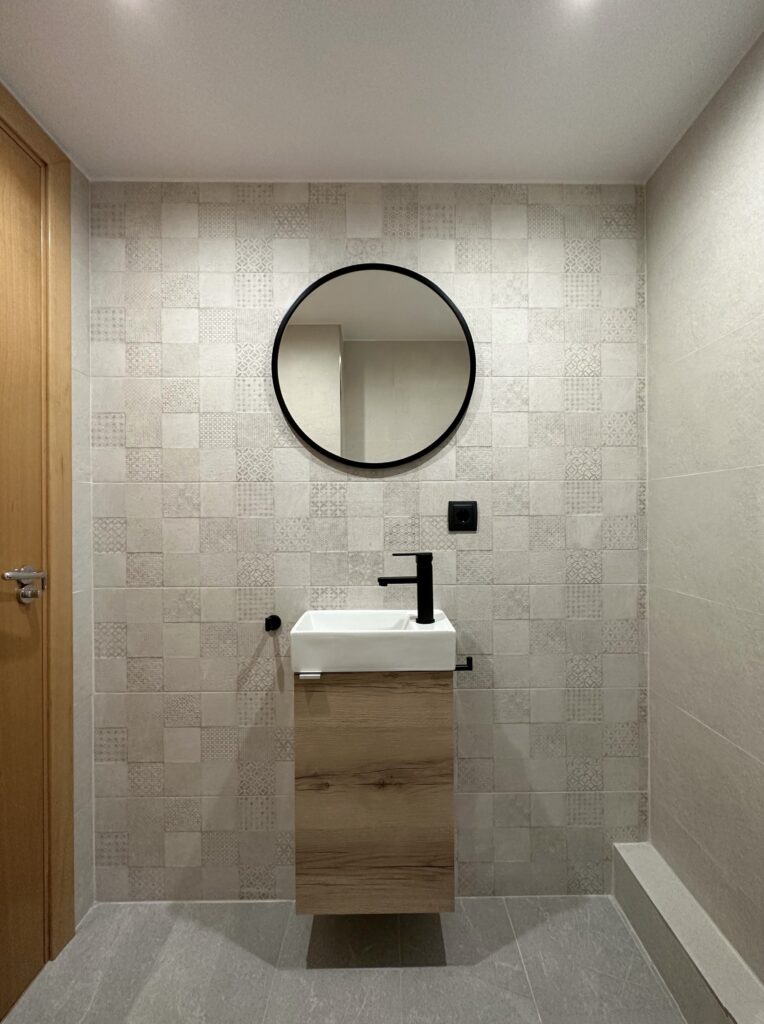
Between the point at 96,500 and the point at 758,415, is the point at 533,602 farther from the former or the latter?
the point at 96,500

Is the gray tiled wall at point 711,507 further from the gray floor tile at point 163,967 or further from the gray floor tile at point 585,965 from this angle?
the gray floor tile at point 163,967

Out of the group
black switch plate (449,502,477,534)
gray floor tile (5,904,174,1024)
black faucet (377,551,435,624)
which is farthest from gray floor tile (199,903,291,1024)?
black switch plate (449,502,477,534)

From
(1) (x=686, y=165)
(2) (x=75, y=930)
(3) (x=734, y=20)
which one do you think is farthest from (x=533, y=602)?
(2) (x=75, y=930)

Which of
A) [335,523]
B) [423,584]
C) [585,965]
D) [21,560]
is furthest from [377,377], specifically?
[585,965]

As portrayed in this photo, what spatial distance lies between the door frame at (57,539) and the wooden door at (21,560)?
2cm

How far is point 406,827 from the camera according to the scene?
167cm

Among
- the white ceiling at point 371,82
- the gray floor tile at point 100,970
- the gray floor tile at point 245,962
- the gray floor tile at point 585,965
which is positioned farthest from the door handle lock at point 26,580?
the gray floor tile at point 585,965

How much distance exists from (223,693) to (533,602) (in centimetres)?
110

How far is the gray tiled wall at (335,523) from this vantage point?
207cm

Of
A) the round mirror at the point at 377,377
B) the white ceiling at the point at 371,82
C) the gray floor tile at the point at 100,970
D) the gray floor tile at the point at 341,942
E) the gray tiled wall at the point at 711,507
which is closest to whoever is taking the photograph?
the white ceiling at the point at 371,82

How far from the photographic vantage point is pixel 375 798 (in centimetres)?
167

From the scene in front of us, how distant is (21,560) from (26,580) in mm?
58

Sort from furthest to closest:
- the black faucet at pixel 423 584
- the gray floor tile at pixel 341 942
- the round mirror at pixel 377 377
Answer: the round mirror at pixel 377 377 < the black faucet at pixel 423 584 < the gray floor tile at pixel 341 942

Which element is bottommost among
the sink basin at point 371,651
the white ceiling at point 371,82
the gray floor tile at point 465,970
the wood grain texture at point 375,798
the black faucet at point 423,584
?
the gray floor tile at point 465,970
